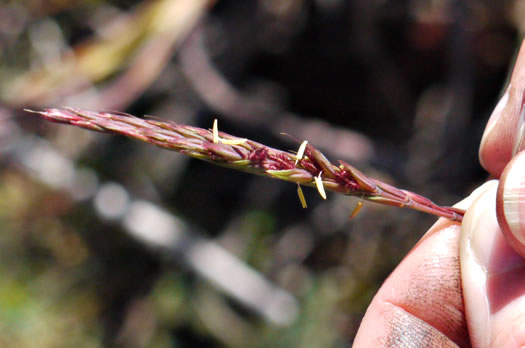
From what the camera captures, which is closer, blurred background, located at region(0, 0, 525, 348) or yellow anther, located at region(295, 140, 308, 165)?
yellow anther, located at region(295, 140, 308, 165)

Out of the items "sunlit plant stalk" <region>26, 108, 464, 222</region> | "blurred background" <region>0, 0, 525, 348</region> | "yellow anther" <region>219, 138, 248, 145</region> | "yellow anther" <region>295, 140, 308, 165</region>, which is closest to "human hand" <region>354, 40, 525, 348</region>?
"sunlit plant stalk" <region>26, 108, 464, 222</region>

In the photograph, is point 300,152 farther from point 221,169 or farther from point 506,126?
point 221,169

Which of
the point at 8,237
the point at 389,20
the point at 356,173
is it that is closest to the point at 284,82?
the point at 389,20

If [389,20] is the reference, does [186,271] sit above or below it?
below

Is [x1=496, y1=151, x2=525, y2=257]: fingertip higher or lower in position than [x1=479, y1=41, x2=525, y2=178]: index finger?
lower

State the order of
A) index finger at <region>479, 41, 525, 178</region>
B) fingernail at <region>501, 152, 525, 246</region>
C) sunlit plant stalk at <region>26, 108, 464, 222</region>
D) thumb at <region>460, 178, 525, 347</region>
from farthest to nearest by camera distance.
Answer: index finger at <region>479, 41, 525, 178</region> → thumb at <region>460, 178, 525, 347</region> → fingernail at <region>501, 152, 525, 246</region> → sunlit plant stalk at <region>26, 108, 464, 222</region>

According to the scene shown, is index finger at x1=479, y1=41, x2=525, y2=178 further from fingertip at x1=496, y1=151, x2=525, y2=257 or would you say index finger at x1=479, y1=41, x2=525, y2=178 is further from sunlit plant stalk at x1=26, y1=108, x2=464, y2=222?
sunlit plant stalk at x1=26, y1=108, x2=464, y2=222

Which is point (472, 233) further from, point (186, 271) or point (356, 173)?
point (186, 271)
